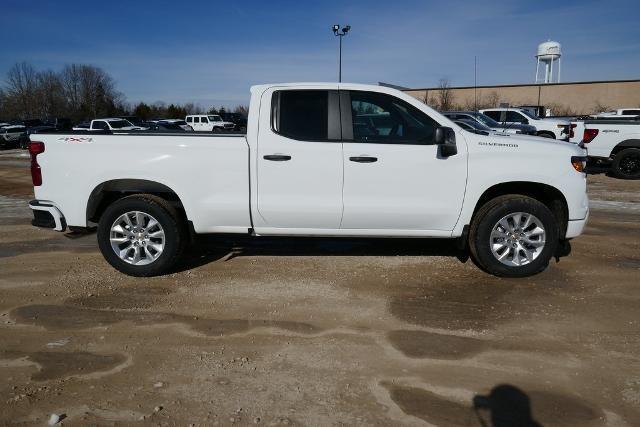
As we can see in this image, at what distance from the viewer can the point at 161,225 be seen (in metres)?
4.99

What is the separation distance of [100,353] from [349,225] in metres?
2.54

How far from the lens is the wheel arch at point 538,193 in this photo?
196 inches

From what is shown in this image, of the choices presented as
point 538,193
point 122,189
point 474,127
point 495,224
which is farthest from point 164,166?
point 474,127

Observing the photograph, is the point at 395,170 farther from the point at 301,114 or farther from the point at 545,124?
the point at 545,124

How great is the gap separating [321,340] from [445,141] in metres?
2.23

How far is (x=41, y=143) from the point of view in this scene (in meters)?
4.89

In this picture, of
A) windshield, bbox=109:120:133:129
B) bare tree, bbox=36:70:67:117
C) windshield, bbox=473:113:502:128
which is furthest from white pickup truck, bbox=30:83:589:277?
bare tree, bbox=36:70:67:117

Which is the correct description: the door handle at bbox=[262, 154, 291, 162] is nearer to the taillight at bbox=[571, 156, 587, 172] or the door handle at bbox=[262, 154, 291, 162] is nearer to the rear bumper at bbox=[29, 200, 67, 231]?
the rear bumper at bbox=[29, 200, 67, 231]

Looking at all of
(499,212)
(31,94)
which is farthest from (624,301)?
(31,94)

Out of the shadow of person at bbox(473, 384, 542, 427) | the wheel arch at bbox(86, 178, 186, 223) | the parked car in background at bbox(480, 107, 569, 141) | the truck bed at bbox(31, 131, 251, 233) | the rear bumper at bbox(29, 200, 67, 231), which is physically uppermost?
the parked car in background at bbox(480, 107, 569, 141)

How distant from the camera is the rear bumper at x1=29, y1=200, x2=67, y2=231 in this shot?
16.5 ft

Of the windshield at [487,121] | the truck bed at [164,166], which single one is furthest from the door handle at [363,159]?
the windshield at [487,121]

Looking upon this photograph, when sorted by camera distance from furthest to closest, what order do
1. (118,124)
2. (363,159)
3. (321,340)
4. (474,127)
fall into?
(118,124), (474,127), (363,159), (321,340)

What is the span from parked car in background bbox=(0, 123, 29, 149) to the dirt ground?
29049mm
